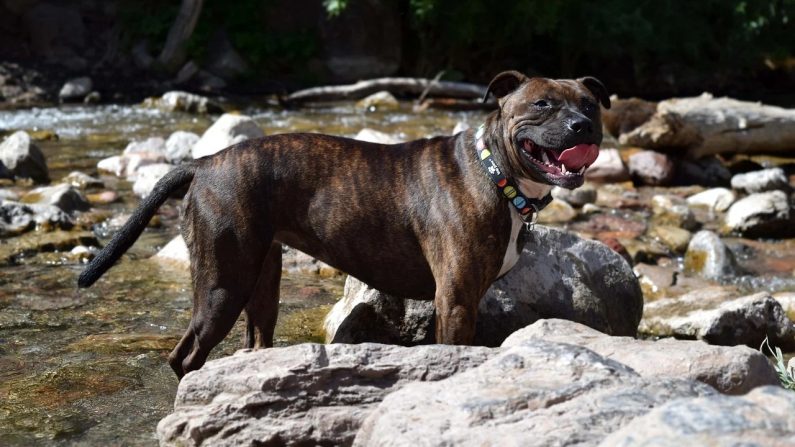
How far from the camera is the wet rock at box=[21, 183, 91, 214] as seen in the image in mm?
10007

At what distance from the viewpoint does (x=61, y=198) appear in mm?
10039

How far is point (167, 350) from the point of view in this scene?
613cm

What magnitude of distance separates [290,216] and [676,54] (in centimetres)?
A: 1794

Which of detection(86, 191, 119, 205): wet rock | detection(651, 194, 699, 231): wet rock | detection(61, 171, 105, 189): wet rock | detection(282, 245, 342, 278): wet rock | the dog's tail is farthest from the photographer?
detection(61, 171, 105, 189): wet rock

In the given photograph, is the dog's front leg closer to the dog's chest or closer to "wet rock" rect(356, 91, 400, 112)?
the dog's chest

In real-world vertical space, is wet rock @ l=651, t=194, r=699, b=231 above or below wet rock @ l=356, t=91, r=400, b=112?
above

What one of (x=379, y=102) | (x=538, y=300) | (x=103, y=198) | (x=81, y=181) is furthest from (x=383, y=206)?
(x=379, y=102)

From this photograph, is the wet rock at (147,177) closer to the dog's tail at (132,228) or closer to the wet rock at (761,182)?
the dog's tail at (132,228)

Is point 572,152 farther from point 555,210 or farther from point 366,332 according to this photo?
point 555,210

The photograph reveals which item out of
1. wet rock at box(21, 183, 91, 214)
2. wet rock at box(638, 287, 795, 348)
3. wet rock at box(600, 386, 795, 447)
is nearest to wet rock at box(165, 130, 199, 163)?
wet rock at box(21, 183, 91, 214)

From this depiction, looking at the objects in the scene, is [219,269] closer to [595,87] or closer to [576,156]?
[576,156]

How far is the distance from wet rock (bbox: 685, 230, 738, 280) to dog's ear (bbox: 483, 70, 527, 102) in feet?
13.3

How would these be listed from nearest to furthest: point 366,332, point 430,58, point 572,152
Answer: point 572,152 → point 366,332 → point 430,58

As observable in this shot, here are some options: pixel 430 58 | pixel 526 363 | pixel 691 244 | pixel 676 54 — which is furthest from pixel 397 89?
pixel 526 363
